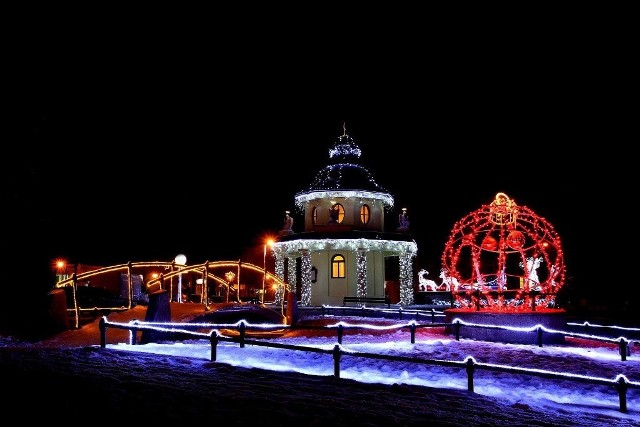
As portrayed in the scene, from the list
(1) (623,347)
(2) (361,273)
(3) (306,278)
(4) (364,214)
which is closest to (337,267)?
(2) (361,273)

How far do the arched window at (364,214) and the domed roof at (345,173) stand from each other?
1.26 m

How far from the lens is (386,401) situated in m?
9.92

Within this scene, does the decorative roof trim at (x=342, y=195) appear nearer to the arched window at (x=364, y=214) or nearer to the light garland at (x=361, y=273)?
the arched window at (x=364, y=214)

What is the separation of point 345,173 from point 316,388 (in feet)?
104

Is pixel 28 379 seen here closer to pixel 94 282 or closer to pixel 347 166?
pixel 347 166

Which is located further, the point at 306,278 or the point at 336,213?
the point at 336,213

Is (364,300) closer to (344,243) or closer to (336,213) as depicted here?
(344,243)

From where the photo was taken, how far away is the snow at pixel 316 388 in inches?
336

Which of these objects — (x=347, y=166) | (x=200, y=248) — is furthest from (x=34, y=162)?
(x=200, y=248)

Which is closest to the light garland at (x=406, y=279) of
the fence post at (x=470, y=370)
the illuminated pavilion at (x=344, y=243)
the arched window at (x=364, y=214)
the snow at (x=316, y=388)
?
the illuminated pavilion at (x=344, y=243)

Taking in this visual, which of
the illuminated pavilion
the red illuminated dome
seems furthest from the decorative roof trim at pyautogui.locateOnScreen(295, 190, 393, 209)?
the red illuminated dome

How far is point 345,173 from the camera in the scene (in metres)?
41.8

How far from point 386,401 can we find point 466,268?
55208 millimetres

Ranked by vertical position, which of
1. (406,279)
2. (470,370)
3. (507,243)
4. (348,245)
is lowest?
(470,370)
